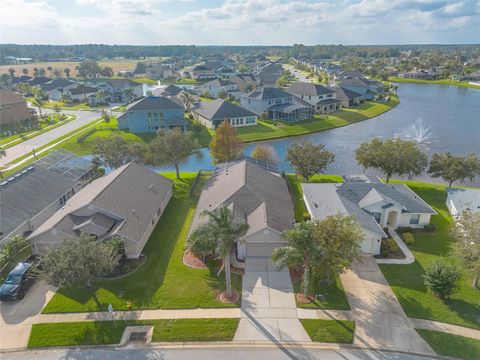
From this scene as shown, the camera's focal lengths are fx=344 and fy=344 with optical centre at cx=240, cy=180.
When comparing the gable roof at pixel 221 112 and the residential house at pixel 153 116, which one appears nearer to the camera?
the residential house at pixel 153 116

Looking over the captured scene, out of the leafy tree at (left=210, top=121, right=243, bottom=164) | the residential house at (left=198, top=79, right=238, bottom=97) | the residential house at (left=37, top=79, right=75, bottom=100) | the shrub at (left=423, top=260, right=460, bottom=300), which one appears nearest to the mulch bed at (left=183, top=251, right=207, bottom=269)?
the shrub at (left=423, top=260, right=460, bottom=300)

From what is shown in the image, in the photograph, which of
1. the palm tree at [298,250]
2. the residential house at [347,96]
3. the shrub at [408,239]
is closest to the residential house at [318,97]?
the residential house at [347,96]

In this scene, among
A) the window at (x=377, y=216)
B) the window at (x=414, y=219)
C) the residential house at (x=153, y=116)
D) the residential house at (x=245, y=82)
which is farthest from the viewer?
the residential house at (x=245, y=82)

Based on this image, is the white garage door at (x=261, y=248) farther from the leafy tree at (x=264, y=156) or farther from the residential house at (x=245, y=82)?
the residential house at (x=245, y=82)

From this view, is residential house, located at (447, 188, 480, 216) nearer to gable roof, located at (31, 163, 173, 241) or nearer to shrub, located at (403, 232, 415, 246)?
shrub, located at (403, 232, 415, 246)

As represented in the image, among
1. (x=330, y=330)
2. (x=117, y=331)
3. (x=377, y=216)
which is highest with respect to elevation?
(x=377, y=216)

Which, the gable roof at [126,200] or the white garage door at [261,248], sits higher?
the gable roof at [126,200]

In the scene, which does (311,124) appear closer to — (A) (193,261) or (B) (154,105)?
(B) (154,105)

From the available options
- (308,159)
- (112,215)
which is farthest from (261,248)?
(308,159)
